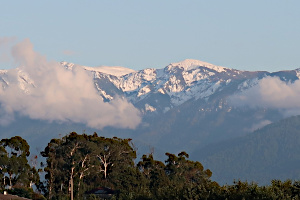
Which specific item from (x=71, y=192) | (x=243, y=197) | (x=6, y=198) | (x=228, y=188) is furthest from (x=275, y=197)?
(x=71, y=192)

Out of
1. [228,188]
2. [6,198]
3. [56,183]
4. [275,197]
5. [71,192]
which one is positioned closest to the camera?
[275,197]

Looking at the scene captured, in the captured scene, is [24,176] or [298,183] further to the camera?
[24,176]

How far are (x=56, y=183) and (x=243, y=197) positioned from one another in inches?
3509

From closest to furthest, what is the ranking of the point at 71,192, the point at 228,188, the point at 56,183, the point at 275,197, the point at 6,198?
the point at 275,197, the point at 228,188, the point at 6,198, the point at 71,192, the point at 56,183

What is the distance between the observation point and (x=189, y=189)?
126m

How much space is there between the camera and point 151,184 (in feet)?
655

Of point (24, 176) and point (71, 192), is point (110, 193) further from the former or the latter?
point (24, 176)

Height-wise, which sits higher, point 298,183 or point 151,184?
point 151,184

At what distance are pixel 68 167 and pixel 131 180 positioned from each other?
14712mm

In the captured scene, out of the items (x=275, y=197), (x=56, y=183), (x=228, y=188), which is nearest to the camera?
(x=275, y=197)

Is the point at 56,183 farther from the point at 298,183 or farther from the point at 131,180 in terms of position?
the point at 298,183

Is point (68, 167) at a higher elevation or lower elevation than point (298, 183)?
higher

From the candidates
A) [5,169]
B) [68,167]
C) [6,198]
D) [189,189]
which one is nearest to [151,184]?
[68,167]

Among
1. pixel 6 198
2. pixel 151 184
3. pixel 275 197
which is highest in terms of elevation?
pixel 151 184
